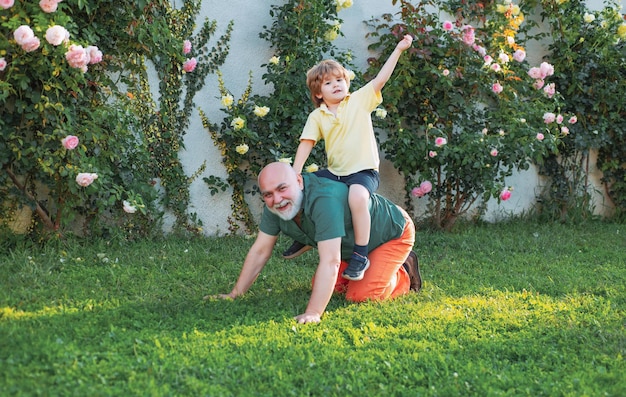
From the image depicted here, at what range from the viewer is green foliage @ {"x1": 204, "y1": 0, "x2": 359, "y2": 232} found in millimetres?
5297

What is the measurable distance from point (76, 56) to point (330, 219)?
5.82 feet

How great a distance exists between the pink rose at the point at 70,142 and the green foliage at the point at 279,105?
132cm

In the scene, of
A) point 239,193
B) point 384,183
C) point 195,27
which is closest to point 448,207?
point 384,183

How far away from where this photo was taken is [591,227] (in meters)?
6.59

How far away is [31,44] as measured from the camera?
3.84 metres

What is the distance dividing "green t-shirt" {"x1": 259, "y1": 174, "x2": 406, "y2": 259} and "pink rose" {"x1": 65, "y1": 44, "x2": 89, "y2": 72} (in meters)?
1.39

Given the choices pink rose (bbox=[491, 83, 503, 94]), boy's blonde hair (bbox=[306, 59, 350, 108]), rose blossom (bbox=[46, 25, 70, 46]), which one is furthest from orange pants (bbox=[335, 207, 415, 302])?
pink rose (bbox=[491, 83, 503, 94])

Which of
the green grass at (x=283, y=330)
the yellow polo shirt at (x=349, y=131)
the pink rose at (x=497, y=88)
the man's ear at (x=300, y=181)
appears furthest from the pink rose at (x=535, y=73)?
the man's ear at (x=300, y=181)

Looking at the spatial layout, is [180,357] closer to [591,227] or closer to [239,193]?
[239,193]

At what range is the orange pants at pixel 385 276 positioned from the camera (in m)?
3.76

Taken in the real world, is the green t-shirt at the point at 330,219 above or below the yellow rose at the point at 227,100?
below

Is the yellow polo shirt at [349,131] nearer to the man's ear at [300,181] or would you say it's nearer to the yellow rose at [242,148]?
the man's ear at [300,181]

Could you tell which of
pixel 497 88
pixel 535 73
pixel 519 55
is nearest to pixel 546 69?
pixel 535 73

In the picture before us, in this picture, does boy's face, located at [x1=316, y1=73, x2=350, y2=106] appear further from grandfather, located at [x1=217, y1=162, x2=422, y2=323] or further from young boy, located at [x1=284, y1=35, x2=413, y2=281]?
grandfather, located at [x1=217, y1=162, x2=422, y2=323]
